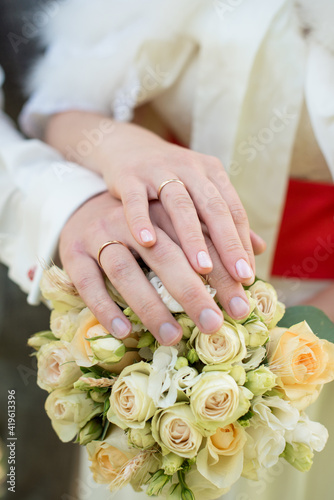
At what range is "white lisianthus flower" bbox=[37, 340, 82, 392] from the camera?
523mm

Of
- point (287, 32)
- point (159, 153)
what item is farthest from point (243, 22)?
point (159, 153)

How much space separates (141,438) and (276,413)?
6.1 inches

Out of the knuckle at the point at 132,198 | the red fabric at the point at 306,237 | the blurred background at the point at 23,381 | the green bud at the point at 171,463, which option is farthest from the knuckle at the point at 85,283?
the blurred background at the point at 23,381

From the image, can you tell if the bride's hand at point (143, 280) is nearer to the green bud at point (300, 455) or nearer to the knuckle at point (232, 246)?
the knuckle at point (232, 246)

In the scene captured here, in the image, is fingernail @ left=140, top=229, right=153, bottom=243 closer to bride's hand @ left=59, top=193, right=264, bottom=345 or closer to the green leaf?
bride's hand @ left=59, top=193, right=264, bottom=345

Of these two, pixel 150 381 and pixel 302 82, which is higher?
pixel 302 82

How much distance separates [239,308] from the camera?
1.58ft

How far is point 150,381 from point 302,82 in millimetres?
617

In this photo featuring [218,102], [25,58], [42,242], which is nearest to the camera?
[42,242]

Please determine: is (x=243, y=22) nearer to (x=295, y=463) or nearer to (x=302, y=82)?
(x=302, y=82)

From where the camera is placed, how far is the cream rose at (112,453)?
0.50 metres

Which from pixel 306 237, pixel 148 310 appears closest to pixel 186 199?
pixel 148 310

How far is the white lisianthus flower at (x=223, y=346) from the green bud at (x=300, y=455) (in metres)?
0.13

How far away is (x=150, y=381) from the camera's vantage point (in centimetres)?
46
